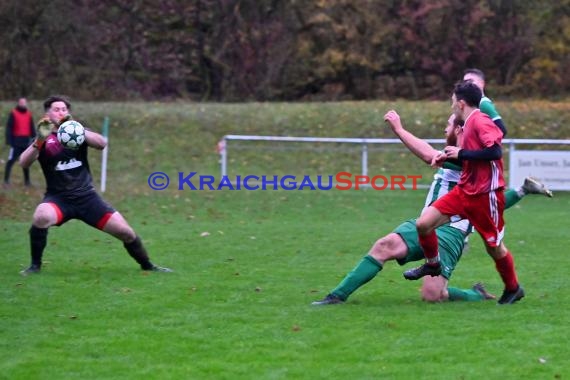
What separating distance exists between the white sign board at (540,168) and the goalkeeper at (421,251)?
1158 centimetres

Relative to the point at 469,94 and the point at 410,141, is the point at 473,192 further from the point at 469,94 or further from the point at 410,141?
the point at 469,94

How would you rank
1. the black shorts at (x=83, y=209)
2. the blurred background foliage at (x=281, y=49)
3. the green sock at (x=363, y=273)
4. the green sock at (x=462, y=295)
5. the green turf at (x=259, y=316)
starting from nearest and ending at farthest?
the green turf at (x=259, y=316), the green sock at (x=363, y=273), the green sock at (x=462, y=295), the black shorts at (x=83, y=209), the blurred background foliage at (x=281, y=49)

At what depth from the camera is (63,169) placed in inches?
393

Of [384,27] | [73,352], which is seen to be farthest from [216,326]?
[384,27]

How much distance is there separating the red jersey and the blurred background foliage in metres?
24.5

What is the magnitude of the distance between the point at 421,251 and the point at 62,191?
363 centimetres

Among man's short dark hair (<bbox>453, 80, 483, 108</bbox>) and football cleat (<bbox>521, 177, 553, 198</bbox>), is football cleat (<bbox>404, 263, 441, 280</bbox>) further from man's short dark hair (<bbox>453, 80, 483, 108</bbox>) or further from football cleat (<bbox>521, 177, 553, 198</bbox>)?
football cleat (<bbox>521, 177, 553, 198</bbox>)

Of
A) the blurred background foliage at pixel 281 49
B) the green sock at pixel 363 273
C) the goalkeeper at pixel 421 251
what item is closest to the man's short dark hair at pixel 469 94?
the goalkeeper at pixel 421 251

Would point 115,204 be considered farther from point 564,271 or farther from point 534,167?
Result: point 564,271

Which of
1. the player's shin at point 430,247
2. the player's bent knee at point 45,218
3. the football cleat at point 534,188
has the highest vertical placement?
the football cleat at point 534,188

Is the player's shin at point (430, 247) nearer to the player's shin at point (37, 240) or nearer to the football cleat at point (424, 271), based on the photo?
the football cleat at point (424, 271)

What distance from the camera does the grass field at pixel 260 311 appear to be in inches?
242

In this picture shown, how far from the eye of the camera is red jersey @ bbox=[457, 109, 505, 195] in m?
7.66

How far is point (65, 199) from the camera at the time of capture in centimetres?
995
